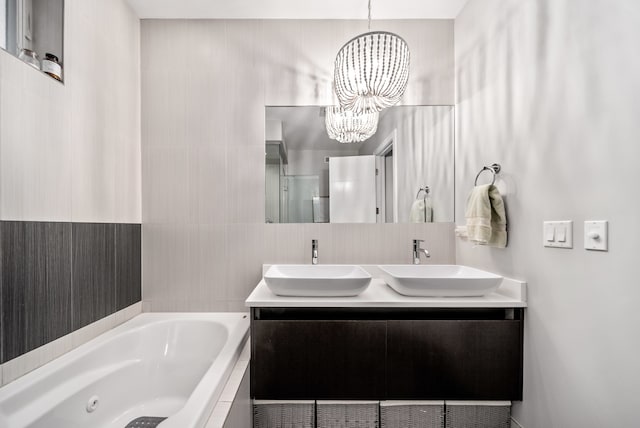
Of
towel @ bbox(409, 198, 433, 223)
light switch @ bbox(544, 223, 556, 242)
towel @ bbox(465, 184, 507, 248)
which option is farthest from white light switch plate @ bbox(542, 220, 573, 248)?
towel @ bbox(409, 198, 433, 223)

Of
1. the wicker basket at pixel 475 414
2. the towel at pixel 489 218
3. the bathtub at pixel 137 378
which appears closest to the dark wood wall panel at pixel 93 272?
the bathtub at pixel 137 378

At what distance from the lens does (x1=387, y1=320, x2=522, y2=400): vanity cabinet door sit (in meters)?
1.47

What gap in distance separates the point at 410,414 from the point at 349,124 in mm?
1700

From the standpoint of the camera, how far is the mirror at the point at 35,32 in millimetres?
1277

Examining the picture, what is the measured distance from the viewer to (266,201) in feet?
7.01

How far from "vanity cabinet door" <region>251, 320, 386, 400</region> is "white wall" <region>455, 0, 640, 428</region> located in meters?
0.70

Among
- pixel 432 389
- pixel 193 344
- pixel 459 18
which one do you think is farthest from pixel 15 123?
pixel 459 18

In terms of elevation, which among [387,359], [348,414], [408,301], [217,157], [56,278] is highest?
[217,157]

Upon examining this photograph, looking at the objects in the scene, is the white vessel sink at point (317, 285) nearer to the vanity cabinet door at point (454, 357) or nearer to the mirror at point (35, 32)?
the vanity cabinet door at point (454, 357)

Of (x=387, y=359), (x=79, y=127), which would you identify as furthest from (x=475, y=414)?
(x=79, y=127)

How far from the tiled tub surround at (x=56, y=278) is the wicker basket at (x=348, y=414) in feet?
4.11

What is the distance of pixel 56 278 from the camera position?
139 centimetres

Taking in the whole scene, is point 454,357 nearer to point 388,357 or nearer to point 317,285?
point 388,357

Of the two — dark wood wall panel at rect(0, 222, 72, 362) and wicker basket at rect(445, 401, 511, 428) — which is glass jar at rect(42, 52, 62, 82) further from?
wicker basket at rect(445, 401, 511, 428)
